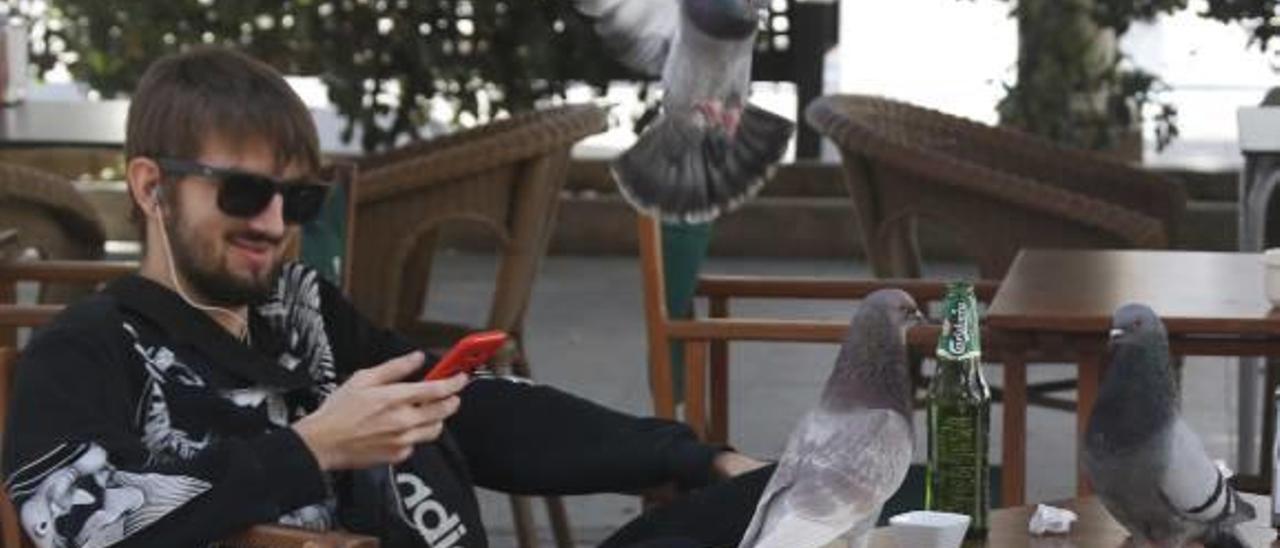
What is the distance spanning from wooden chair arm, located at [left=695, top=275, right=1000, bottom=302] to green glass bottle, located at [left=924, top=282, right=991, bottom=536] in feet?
5.35

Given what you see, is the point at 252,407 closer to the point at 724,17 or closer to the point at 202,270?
the point at 202,270

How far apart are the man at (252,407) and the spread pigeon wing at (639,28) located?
1.53 ft

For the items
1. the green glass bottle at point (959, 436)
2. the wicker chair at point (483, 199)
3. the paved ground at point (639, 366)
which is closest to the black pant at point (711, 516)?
the green glass bottle at point (959, 436)

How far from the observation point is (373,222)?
5621mm

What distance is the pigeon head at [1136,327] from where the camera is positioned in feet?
9.53

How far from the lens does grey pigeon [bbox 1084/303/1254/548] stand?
2.84 meters

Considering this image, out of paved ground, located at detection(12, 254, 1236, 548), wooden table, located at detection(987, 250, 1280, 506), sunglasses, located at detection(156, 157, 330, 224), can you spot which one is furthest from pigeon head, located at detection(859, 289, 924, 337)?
paved ground, located at detection(12, 254, 1236, 548)

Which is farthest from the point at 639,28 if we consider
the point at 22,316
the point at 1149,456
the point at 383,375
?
the point at 22,316

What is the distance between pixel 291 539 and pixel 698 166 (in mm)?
832

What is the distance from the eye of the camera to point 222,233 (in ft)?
10.6

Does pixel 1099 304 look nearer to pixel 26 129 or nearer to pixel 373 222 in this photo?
pixel 373 222

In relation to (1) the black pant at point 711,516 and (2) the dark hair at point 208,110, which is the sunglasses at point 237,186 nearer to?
(2) the dark hair at point 208,110

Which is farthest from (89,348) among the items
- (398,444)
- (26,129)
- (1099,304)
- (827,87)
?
(827,87)

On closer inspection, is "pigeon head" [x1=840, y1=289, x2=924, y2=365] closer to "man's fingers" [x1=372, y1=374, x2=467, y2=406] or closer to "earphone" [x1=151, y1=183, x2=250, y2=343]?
"man's fingers" [x1=372, y1=374, x2=467, y2=406]
